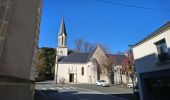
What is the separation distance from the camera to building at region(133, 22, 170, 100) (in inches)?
436

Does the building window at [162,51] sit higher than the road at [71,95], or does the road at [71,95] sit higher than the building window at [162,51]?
the building window at [162,51]

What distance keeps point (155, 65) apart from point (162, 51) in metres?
1.21

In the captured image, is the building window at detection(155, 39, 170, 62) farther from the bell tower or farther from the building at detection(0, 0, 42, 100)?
the bell tower

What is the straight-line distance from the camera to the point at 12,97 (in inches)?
106

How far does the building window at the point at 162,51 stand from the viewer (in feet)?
36.9

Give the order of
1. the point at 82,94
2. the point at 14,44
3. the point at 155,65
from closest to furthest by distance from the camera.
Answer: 1. the point at 14,44
2. the point at 155,65
3. the point at 82,94

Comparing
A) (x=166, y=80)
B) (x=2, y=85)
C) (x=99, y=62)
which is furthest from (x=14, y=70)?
(x=99, y=62)

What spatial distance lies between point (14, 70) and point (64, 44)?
171 feet

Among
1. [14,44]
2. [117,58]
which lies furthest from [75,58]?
[14,44]

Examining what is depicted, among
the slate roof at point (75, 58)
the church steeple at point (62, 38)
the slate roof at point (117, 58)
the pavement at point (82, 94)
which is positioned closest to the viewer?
the pavement at point (82, 94)

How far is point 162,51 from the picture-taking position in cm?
1164

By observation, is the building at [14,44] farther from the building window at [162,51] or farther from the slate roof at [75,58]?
the slate roof at [75,58]

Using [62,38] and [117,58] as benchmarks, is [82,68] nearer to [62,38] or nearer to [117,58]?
[117,58]

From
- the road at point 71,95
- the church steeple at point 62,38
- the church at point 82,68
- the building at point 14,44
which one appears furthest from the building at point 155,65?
the church steeple at point 62,38
